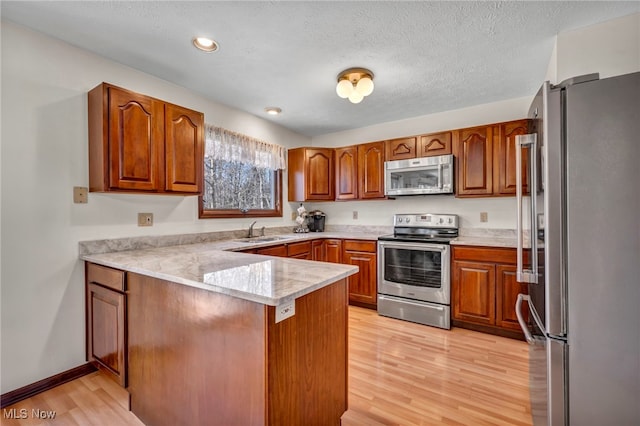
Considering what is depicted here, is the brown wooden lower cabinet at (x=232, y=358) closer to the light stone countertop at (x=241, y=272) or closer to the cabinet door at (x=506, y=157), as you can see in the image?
the light stone countertop at (x=241, y=272)

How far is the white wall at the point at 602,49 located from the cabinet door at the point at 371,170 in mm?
1924

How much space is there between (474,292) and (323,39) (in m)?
2.61

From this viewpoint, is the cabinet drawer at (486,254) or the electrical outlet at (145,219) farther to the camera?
the cabinet drawer at (486,254)

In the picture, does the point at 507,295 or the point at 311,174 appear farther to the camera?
the point at 311,174

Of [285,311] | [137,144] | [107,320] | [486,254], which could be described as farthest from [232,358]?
[486,254]

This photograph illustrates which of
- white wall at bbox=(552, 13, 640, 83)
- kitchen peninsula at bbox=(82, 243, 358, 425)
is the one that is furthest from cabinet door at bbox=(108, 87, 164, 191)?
white wall at bbox=(552, 13, 640, 83)

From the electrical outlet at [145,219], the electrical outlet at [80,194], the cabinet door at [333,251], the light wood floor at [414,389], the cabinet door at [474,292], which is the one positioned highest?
the electrical outlet at [80,194]

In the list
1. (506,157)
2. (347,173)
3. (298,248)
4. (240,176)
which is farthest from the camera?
(347,173)

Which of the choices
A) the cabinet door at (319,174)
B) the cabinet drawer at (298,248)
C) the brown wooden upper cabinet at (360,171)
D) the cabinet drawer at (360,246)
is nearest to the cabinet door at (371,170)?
the brown wooden upper cabinet at (360,171)

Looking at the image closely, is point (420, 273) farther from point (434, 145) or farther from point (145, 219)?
point (145, 219)

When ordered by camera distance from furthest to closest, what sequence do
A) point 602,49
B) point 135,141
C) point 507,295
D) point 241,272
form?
1. point 507,295
2. point 135,141
3. point 602,49
4. point 241,272

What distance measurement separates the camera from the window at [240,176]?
10.1ft

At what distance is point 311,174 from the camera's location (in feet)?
13.0

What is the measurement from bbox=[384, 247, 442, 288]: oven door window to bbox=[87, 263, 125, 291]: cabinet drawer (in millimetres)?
2500
